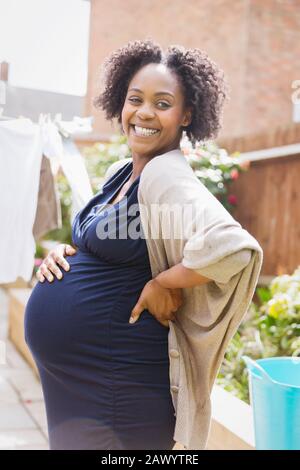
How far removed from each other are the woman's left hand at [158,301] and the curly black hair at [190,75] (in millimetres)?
515

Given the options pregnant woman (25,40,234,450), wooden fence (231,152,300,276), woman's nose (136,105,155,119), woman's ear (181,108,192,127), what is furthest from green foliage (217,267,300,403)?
woman's nose (136,105,155,119)

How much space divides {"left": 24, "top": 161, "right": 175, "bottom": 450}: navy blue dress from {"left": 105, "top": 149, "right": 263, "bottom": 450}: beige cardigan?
50mm

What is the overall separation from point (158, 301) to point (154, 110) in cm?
54

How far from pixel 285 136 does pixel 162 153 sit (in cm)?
324

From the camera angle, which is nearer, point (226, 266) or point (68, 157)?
point (226, 266)

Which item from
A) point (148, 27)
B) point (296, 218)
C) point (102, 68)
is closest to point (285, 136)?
point (296, 218)

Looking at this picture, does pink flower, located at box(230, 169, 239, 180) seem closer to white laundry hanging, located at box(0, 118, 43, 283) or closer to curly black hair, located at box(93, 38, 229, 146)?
white laundry hanging, located at box(0, 118, 43, 283)

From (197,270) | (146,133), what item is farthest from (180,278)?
(146,133)

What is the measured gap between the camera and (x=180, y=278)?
164cm

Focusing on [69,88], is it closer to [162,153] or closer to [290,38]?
[162,153]

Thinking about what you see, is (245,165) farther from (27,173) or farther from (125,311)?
(125,311)

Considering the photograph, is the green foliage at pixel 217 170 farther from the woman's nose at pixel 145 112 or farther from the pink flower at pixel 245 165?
the woman's nose at pixel 145 112

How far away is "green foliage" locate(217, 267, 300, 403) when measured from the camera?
3.25 meters

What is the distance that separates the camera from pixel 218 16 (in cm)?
992
